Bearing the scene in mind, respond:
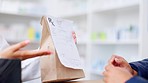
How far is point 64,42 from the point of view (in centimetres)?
71

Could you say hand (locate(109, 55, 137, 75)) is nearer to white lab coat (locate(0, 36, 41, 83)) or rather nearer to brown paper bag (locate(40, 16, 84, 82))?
brown paper bag (locate(40, 16, 84, 82))

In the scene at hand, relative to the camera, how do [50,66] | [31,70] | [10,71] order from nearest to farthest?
[10,71]
[50,66]
[31,70]

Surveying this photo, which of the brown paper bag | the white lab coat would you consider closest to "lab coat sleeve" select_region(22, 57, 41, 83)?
the white lab coat

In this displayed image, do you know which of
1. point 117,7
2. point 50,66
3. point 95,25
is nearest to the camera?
point 50,66

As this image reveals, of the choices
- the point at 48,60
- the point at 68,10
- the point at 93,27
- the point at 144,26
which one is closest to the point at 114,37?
the point at 93,27

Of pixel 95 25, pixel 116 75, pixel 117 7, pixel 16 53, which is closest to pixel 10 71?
pixel 16 53

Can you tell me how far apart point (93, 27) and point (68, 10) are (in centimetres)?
66

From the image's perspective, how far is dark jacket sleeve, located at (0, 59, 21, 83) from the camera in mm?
521

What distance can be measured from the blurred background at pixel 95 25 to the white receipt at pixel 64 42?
4.15 ft

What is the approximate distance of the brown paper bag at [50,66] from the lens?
0.67 metres

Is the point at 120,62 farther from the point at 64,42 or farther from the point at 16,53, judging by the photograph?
the point at 16,53

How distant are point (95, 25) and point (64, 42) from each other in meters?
1.88

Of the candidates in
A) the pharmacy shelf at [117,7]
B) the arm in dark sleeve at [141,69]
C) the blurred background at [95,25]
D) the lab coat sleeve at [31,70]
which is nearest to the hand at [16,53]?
the lab coat sleeve at [31,70]

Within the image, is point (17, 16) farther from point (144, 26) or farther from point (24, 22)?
point (144, 26)
